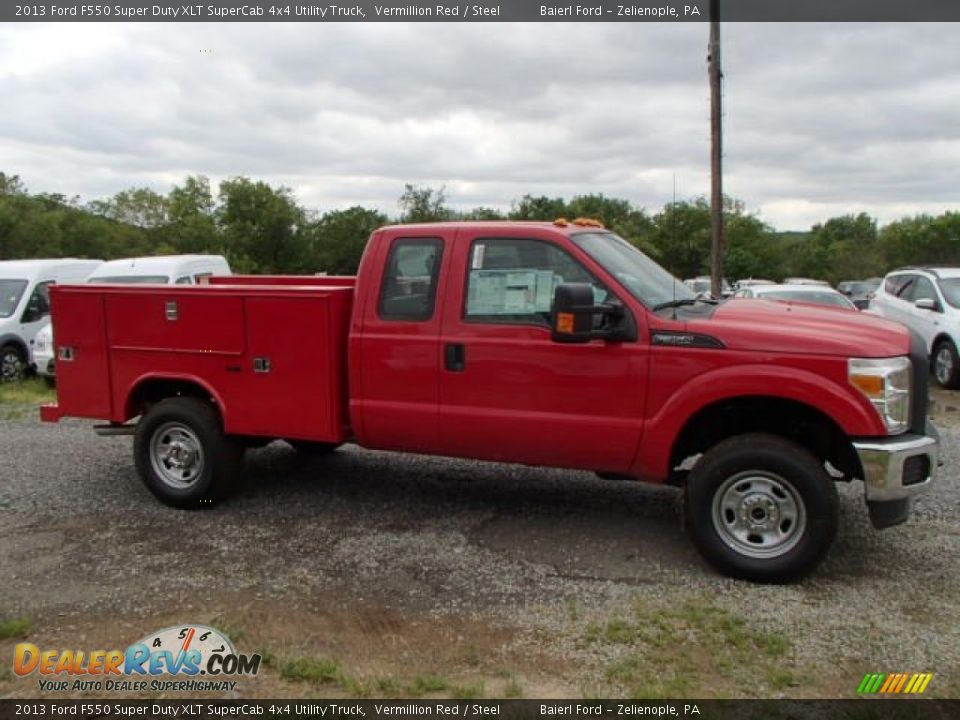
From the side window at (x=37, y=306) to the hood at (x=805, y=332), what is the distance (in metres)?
11.5

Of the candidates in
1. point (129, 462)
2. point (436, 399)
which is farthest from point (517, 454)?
point (129, 462)

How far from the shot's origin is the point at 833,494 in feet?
15.2

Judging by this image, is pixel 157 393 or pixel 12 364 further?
pixel 12 364

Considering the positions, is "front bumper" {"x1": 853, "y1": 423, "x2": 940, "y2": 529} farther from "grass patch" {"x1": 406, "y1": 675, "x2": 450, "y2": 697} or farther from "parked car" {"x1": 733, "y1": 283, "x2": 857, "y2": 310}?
"parked car" {"x1": 733, "y1": 283, "x2": 857, "y2": 310}

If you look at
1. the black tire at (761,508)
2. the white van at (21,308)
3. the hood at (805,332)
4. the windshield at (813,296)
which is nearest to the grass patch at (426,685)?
the black tire at (761,508)

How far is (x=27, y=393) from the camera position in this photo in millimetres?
12016

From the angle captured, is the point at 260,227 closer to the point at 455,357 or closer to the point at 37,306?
the point at 37,306

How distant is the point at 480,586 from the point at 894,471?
234cm

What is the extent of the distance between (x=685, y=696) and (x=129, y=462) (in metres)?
5.86

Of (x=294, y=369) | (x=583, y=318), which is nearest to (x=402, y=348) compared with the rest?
(x=294, y=369)

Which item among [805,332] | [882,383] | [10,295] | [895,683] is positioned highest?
[10,295]

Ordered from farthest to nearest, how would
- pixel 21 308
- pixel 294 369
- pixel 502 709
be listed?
pixel 21 308 < pixel 294 369 < pixel 502 709

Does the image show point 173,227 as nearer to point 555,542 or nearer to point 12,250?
point 12,250

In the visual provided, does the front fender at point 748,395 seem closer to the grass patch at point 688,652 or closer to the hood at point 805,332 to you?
the hood at point 805,332
